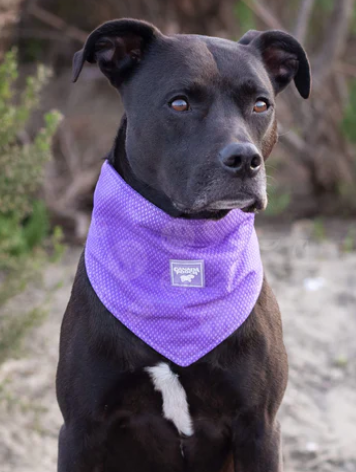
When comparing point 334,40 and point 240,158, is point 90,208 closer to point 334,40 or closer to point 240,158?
point 334,40

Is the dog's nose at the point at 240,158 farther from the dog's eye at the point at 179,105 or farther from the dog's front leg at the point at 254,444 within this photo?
the dog's front leg at the point at 254,444

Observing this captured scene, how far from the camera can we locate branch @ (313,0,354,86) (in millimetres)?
6637

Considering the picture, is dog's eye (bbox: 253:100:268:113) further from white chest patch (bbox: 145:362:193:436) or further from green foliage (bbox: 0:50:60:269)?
green foliage (bbox: 0:50:60:269)

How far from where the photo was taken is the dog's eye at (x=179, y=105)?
2568 mm

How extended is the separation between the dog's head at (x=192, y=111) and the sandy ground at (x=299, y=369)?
1372 millimetres

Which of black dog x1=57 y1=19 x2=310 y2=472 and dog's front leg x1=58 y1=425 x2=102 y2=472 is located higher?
black dog x1=57 y1=19 x2=310 y2=472

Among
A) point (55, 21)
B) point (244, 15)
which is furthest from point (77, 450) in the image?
point (244, 15)

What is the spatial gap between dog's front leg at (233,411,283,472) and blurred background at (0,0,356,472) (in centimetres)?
122

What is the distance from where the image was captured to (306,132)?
22.5ft

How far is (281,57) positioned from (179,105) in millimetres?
657

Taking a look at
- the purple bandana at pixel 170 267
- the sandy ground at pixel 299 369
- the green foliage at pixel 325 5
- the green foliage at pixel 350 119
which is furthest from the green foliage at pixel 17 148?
the green foliage at pixel 325 5

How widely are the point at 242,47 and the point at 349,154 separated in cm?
452

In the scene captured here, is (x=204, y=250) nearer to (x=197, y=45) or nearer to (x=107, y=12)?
(x=197, y=45)

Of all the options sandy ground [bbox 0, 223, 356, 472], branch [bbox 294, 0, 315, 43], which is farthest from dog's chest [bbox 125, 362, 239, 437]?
branch [bbox 294, 0, 315, 43]
